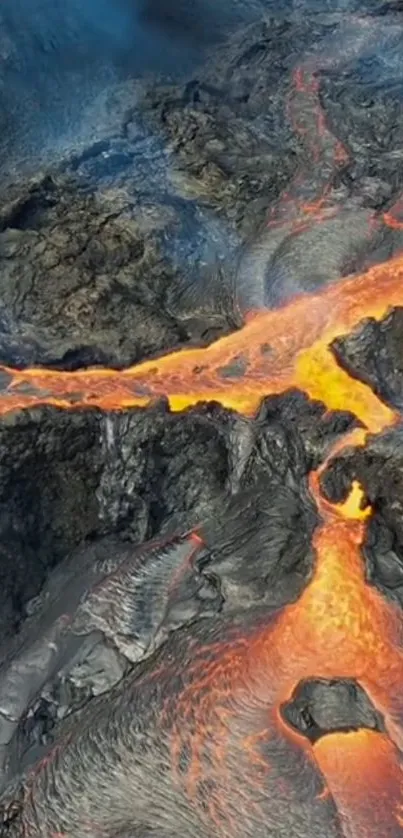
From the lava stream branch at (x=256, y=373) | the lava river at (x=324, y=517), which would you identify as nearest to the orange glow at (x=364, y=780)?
the lava river at (x=324, y=517)

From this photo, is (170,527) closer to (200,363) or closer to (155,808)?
(200,363)

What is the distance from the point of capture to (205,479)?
17.7 ft

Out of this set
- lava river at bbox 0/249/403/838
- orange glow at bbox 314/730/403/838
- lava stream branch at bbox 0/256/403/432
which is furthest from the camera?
lava stream branch at bbox 0/256/403/432

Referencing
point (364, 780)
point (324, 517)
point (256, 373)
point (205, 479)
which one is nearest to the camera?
point (364, 780)

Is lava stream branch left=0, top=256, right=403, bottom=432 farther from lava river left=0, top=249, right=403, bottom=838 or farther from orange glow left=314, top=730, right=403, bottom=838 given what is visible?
orange glow left=314, top=730, right=403, bottom=838

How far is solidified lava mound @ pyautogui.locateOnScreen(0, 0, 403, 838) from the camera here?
14.7 feet

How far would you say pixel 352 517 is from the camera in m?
5.11

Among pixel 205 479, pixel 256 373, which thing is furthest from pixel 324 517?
pixel 256 373

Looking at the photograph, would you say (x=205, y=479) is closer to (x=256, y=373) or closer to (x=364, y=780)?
(x=256, y=373)

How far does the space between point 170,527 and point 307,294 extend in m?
1.65

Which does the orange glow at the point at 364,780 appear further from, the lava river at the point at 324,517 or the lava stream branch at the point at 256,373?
the lava stream branch at the point at 256,373

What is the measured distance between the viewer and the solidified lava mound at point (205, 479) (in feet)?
14.7

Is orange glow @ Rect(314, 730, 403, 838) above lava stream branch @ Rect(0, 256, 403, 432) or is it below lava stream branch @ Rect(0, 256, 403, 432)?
below

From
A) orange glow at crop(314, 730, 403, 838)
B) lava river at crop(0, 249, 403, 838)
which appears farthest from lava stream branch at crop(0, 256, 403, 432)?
orange glow at crop(314, 730, 403, 838)
